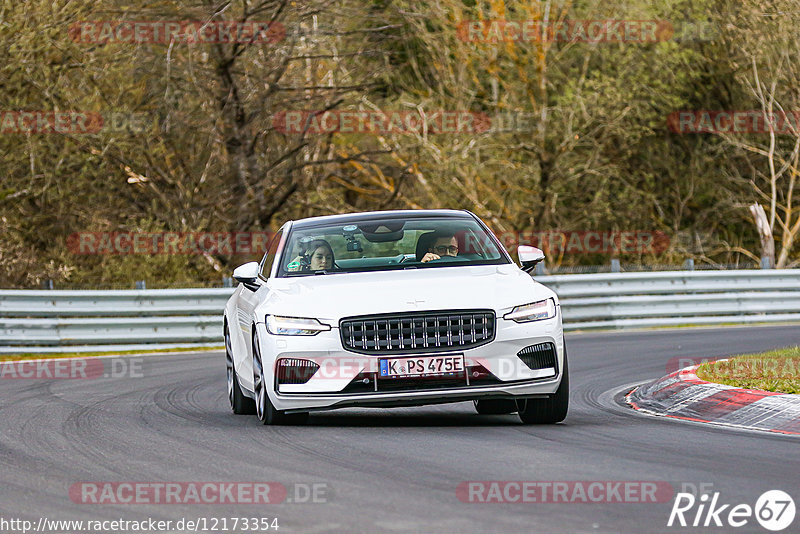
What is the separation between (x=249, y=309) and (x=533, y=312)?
93.4 inches

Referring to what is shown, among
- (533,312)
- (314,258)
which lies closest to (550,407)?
(533,312)

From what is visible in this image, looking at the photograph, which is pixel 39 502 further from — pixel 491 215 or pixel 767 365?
pixel 491 215

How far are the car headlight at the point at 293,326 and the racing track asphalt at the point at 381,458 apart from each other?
70cm

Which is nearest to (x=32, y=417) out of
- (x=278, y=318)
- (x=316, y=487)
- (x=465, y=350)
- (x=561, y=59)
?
(x=278, y=318)

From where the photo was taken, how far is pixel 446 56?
34.3 metres

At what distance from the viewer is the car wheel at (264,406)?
9984 millimetres

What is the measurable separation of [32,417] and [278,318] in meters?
2.84

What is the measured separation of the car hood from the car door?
13.9 inches

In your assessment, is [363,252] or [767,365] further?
[767,365]

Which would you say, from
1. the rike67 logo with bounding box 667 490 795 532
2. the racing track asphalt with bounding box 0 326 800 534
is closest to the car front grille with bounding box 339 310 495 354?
the racing track asphalt with bounding box 0 326 800 534
